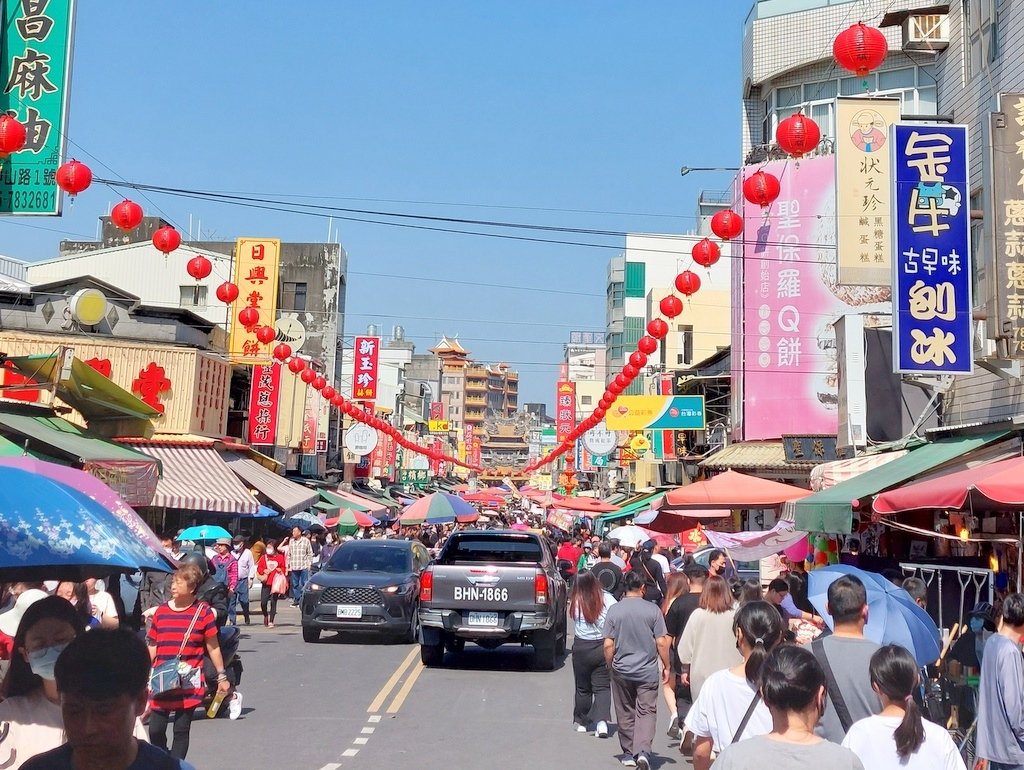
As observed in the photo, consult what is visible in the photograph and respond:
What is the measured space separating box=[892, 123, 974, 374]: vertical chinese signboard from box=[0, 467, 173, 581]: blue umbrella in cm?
1131

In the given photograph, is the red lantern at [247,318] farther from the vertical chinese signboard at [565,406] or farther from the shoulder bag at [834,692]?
the vertical chinese signboard at [565,406]

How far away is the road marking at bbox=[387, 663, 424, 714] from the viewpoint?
42.0ft

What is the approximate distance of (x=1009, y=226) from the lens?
42.4 feet

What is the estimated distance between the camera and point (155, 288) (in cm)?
5059

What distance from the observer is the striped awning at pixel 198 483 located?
2406 cm

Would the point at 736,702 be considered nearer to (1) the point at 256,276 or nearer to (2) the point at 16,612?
(2) the point at 16,612

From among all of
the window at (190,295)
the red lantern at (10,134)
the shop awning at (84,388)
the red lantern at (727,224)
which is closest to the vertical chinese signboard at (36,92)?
the shop awning at (84,388)

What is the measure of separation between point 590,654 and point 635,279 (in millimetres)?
63756

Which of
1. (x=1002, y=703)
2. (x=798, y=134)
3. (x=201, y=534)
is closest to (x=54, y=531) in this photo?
(x=1002, y=703)

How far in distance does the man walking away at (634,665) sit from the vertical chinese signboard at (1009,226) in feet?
18.4

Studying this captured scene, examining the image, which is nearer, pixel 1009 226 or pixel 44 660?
pixel 44 660

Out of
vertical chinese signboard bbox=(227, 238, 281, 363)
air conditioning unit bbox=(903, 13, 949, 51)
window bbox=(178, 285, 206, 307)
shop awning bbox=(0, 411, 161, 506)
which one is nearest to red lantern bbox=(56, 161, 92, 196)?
shop awning bbox=(0, 411, 161, 506)

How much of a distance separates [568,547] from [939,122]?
49.0 ft

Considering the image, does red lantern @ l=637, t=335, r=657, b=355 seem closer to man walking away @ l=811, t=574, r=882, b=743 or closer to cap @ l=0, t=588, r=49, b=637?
cap @ l=0, t=588, r=49, b=637
